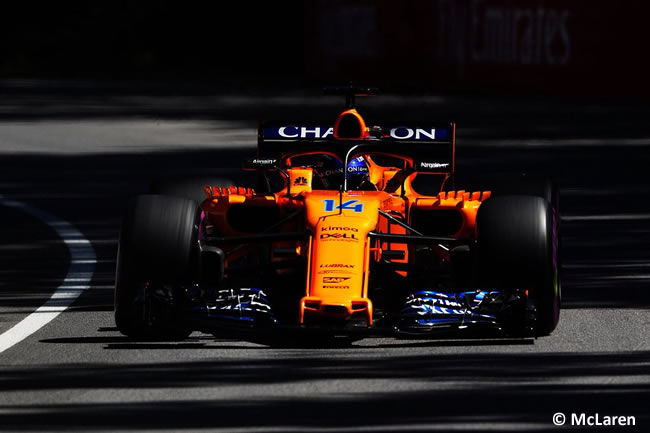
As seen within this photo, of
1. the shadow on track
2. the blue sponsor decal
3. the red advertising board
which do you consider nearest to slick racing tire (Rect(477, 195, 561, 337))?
the shadow on track

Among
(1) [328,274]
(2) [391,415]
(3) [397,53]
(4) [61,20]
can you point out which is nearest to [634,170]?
(1) [328,274]

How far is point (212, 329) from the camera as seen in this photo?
8945 millimetres

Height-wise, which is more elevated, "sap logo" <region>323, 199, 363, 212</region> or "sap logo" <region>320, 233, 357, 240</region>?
"sap logo" <region>323, 199, 363, 212</region>

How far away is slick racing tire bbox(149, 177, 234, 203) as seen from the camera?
11.1 metres

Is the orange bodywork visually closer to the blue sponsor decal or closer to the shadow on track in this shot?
the blue sponsor decal

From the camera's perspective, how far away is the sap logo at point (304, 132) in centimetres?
1112

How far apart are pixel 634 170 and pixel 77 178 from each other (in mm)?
7059

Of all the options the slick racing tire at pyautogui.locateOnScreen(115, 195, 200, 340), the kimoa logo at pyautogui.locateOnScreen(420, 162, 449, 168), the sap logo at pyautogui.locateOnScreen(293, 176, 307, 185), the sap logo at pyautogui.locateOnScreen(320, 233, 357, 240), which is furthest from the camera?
the sap logo at pyautogui.locateOnScreen(293, 176, 307, 185)

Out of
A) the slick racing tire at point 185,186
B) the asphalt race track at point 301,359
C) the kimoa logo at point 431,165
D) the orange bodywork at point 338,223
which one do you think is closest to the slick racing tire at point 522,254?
the asphalt race track at point 301,359

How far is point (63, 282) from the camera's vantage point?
1179 centimetres

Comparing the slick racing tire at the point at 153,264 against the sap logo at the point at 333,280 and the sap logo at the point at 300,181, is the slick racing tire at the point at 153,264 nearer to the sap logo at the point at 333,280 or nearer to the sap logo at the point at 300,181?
the sap logo at the point at 333,280

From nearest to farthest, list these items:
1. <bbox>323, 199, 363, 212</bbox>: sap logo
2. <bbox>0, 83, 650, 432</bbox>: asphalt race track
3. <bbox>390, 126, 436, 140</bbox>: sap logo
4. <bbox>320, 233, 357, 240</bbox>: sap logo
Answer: <bbox>0, 83, 650, 432</bbox>: asphalt race track, <bbox>320, 233, 357, 240</bbox>: sap logo, <bbox>323, 199, 363, 212</bbox>: sap logo, <bbox>390, 126, 436, 140</bbox>: sap logo

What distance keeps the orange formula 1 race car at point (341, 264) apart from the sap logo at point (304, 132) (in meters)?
0.90

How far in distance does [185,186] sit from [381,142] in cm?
151
